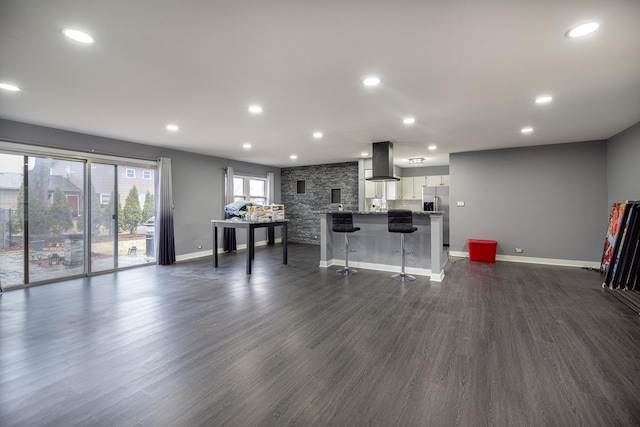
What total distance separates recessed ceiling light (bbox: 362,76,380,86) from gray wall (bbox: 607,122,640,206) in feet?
15.2

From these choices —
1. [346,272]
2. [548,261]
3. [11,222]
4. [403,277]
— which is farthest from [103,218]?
[548,261]

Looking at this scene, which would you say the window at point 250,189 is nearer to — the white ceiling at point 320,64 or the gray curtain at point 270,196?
the gray curtain at point 270,196

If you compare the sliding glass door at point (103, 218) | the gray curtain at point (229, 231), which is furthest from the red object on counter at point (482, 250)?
the sliding glass door at point (103, 218)

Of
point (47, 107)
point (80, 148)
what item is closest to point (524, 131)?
point (47, 107)

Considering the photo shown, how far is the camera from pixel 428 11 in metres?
1.87

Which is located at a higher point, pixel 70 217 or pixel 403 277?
pixel 70 217

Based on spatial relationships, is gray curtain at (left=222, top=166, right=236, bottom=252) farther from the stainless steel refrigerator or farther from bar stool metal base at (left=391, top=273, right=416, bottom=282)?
the stainless steel refrigerator

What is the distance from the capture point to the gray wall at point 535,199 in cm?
579

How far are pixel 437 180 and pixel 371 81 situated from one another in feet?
23.2

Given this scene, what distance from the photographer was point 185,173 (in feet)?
22.4

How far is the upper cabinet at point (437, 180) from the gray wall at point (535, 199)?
212cm

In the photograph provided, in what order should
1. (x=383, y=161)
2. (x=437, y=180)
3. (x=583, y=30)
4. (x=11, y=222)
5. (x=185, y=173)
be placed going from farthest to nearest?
1. (x=437, y=180)
2. (x=185, y=173)
3. (x=383, y=161)
4. (x=11, y=222)
5. (x=583, y=30)

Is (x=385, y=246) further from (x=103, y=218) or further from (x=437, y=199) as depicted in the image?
(x=103, y=218)

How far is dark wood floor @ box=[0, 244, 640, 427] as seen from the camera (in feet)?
5.66
